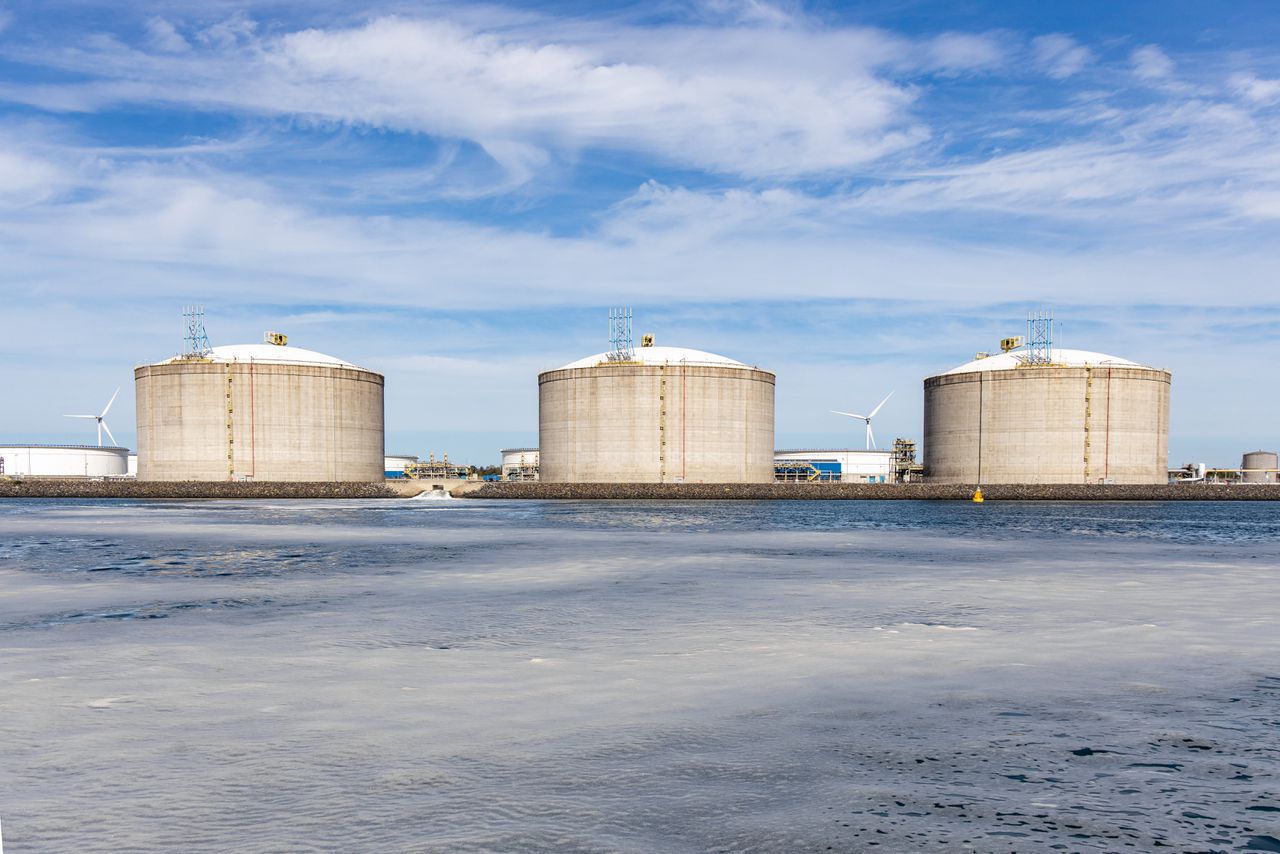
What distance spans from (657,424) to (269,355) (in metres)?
33.2

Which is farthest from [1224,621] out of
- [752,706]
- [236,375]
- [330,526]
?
[236,375]

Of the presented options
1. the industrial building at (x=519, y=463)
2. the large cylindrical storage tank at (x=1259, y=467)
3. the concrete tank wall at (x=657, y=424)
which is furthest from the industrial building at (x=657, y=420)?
the large cylindrical storage tank at (x=1259, y=467)

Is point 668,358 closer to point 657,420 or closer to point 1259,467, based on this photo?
point 657,420

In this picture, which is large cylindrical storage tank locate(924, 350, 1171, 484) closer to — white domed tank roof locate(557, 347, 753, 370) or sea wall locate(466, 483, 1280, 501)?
sea wall locate(466, 483, 1280, 501)

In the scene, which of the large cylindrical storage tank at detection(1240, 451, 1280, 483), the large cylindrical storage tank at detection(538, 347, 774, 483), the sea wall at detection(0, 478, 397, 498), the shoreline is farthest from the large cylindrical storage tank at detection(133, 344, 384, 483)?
the large cylindrical storage tank at detection(1240, 451, 1280, 483)

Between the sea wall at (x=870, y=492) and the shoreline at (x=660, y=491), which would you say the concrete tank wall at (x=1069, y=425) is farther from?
the shoreline at (x=660, y=491)

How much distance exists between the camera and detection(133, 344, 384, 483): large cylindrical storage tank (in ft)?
253

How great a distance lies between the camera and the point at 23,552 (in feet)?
88.3

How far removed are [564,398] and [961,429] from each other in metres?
34.0

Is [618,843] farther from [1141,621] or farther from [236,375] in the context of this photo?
[236,375]

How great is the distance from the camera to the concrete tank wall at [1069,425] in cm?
7806

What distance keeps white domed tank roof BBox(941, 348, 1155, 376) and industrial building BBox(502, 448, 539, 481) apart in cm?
4406

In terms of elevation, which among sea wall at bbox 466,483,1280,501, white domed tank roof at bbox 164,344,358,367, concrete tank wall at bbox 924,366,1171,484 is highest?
white domed tank roof at bbox 164,344,358,367

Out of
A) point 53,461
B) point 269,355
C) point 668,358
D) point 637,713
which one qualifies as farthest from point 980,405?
point 53,461
